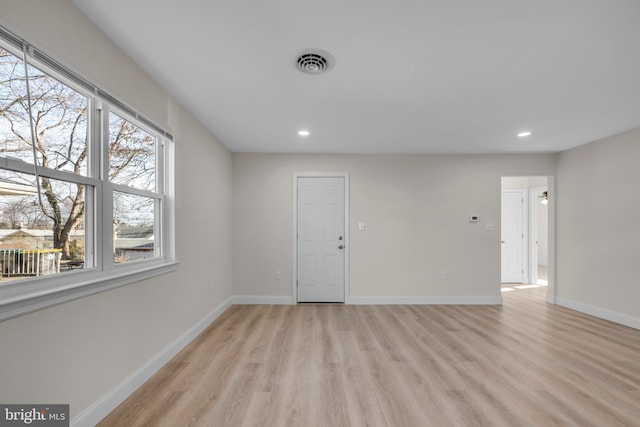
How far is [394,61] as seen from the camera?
6.66 feet

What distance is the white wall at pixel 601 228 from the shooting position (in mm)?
3545

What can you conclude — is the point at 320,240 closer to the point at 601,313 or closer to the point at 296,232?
the point at 296,232

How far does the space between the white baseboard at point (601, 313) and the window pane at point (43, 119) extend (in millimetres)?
5785

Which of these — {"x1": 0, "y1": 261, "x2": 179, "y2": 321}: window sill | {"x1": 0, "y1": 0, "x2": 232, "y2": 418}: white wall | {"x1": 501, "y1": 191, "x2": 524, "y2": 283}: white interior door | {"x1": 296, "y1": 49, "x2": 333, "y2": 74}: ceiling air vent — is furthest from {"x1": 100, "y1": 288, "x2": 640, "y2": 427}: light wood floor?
{"x1": 501, "y1": 191, "x2": 524, "y2": 283}: white interior door

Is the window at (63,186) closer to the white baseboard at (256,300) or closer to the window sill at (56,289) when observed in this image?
the window sill at (56,289)

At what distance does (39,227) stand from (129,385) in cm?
129

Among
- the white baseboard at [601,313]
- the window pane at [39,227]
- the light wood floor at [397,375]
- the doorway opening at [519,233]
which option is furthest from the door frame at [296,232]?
the doorway opening at [519,233]

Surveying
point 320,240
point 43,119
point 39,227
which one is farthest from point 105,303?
point 320,240

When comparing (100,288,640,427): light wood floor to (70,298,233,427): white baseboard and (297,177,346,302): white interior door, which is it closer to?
(70,298,233,427): white baseboard

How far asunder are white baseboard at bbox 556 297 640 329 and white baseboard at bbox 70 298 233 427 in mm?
5211

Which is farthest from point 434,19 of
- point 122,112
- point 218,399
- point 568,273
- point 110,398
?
point 568,273

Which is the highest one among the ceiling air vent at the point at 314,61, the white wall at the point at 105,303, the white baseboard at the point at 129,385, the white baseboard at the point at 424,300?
the ceiling air vent at the point at 314,61

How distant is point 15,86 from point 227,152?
3.02 m

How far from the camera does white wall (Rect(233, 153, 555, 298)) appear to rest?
Answer: 4.56 m
